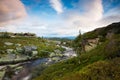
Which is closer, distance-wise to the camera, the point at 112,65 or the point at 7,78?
the point at 112,65

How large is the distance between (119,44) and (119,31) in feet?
70.9

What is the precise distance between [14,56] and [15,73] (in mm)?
73538

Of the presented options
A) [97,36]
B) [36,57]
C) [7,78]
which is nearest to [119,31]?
[97,36]

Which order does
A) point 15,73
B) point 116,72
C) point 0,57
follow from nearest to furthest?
point 116,72 < point 15,73 < point 0,57

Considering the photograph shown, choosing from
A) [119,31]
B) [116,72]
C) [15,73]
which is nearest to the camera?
[116,72]

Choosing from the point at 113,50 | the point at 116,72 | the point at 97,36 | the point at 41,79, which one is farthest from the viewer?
the point at 97,36

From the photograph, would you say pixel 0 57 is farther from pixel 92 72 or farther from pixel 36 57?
pixel 92 72

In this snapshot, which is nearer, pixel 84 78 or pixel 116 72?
pixel 116 72

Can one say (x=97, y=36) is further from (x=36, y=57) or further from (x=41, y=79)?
(x=36, y=57)

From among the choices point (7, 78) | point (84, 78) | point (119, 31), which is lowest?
point (7, 78)

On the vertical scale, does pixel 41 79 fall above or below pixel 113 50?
below

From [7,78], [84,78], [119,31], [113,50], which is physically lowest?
[7,78]

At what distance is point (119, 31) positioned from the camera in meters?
72.8

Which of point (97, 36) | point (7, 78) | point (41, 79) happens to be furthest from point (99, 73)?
→ point (7, 78)
